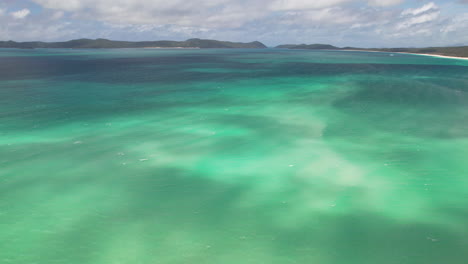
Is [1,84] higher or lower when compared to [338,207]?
higher

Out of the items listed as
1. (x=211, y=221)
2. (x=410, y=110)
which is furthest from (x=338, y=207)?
(x=410, y=110)

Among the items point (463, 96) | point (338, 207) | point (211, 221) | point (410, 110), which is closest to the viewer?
point (211, 221)

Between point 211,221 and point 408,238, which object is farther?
point 211,221

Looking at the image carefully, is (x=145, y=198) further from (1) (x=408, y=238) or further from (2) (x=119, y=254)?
(1) (x=408, y=238)

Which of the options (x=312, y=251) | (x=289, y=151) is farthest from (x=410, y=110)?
(x=312, y=251)

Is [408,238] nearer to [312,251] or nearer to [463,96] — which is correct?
[312,251]

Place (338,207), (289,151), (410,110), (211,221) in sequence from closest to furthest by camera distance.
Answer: (211,221)
(338,207)
(289,151)
(410,110)
